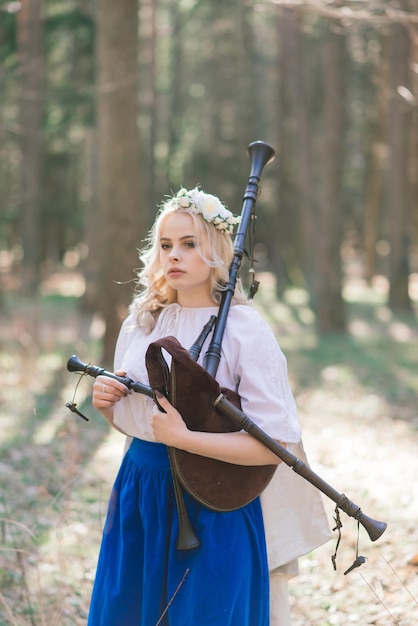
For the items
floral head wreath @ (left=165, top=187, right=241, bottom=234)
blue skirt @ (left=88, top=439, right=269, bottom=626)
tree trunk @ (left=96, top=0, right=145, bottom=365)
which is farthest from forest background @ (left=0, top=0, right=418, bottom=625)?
floral head wreath @ (left=165, top=187, right=241, bottom=234)

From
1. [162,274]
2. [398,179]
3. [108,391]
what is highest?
[398,179]

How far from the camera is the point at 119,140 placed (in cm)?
907

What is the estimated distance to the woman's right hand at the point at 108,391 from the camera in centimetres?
270

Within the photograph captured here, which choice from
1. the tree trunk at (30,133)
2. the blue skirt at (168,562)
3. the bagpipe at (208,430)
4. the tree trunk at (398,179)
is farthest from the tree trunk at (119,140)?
the tree trunk at (398,179)

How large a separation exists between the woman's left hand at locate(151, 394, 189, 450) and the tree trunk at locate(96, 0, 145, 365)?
6.59 metres

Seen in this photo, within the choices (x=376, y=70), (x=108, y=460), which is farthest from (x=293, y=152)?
(x=108, y=460)

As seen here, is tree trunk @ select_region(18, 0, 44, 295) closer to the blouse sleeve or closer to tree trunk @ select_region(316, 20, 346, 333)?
tree trunk @ select_region(316, 20, 346, 333)

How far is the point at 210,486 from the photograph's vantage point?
249 cm

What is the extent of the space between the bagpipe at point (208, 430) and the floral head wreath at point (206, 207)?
1.28 ft

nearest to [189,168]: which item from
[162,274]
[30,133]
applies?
[30,133]

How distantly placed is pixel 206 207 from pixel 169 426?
798 millimetres

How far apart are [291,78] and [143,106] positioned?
35.0 ft

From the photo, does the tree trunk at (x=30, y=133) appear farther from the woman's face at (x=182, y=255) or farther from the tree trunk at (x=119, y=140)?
the woman's face at (x=182, y=255)

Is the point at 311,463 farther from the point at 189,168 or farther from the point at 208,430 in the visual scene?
the point at 189,168
